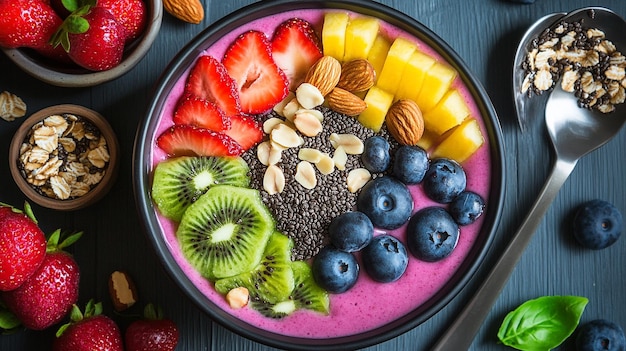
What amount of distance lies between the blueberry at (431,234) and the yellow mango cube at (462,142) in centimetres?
11

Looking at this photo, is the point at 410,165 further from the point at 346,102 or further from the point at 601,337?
the point at 601,337

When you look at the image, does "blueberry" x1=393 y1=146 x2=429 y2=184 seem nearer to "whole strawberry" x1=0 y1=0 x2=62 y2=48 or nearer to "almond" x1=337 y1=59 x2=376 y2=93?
"almond" x1=337 y1=59 x2=376 y2=93

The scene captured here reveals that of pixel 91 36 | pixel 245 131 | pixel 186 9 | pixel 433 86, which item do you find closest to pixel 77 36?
pixel 91 36

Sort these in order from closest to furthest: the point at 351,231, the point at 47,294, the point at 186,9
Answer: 1. the point at 351,231
2. the point at 47,294
3. the point at 186,9

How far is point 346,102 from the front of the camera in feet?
4.77

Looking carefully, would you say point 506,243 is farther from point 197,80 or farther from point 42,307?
point 42,307

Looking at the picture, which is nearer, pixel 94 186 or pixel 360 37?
pixel 360 37

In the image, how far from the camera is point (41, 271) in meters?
1.50

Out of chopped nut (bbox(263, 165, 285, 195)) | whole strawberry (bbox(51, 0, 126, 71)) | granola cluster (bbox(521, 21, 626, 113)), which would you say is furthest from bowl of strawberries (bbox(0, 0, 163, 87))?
granola cluster (bbox(521, 21, 626, 113))

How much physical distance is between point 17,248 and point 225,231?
382mm

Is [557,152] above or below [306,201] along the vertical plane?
above

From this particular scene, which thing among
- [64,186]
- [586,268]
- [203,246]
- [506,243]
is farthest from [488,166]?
[64,186]

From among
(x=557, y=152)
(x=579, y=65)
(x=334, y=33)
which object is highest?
(x=579, y=65)

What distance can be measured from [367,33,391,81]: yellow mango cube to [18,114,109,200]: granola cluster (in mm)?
567
